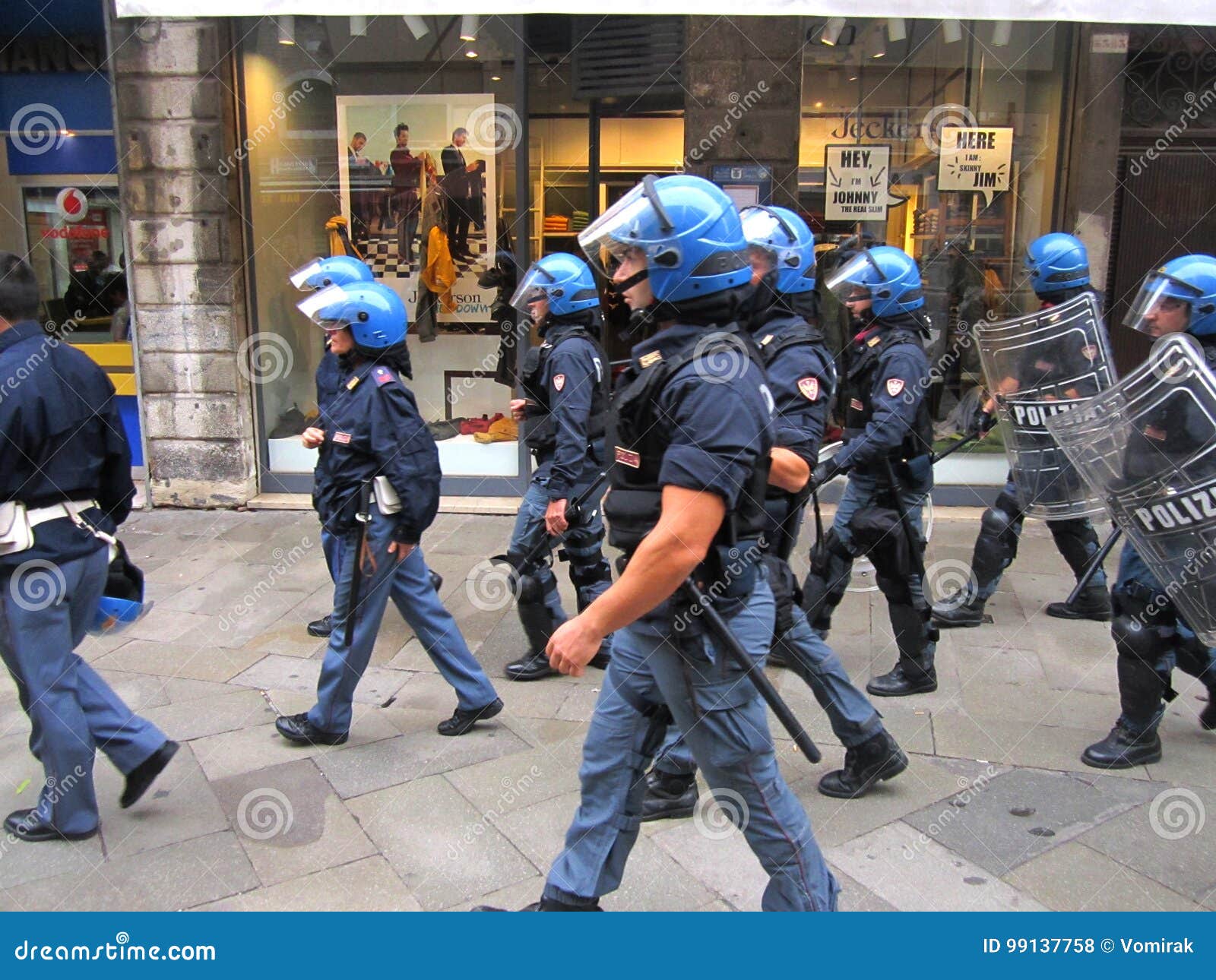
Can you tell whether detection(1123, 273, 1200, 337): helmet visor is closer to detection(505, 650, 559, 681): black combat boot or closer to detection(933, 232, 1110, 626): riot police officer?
detection(933, 232, 1110, 626): riot police officer

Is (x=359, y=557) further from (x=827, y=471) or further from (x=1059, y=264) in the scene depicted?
(x=1059, y=264)

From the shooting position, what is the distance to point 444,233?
7.82 m

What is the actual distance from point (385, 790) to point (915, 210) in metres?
5.74

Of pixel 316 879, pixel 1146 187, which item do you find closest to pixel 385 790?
pixel 316 879

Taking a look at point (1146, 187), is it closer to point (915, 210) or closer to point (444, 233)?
point (915, 210)

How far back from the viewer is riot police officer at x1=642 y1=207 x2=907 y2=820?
11.8 feet
